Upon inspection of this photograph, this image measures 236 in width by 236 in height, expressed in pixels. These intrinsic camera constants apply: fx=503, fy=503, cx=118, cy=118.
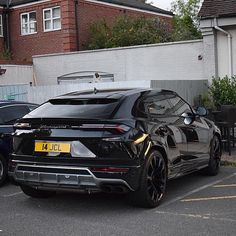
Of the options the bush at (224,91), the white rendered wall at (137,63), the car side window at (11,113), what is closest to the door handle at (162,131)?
the car side window at (11,113)

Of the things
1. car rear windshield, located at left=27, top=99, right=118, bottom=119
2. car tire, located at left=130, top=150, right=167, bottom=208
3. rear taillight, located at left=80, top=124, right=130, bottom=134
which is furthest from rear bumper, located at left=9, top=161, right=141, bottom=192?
car rear windshield, located at left=27, top=99, right=118, bottom=119

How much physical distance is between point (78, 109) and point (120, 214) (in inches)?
59.5

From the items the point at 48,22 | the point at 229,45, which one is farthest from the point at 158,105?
the point at 48,22

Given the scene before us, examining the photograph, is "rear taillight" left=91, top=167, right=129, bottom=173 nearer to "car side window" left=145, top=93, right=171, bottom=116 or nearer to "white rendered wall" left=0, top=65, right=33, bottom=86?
"car side window" left=145, top=93, right=171, bottom=116

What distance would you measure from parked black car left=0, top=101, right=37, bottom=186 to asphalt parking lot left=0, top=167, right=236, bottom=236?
0.61 meters

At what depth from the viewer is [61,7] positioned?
2658 cm

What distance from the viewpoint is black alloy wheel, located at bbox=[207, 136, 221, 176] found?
29.4ft

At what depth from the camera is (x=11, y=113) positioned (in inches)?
366

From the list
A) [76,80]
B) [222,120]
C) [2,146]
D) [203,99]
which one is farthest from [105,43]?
[2,146]

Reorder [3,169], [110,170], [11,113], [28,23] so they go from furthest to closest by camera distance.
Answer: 1. [28,23]
2. [11,113]
3. [3,169]
4. [110,170]

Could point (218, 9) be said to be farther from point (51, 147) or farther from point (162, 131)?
point (51, 147)

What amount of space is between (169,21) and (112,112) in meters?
28.6

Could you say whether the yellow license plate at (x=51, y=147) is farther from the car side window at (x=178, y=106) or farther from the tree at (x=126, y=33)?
the tree at (x=126, y=33)

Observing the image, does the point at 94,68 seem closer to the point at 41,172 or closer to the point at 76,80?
the point at 76,80
